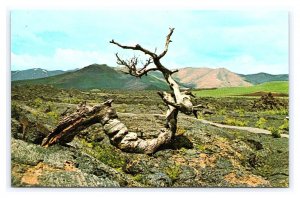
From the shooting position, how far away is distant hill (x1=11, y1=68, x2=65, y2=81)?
5961 mm

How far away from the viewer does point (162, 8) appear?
5.89m

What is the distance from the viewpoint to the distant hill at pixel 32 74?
5.96m

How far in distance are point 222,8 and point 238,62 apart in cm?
69

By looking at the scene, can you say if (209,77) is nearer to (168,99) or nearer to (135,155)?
(168,99)

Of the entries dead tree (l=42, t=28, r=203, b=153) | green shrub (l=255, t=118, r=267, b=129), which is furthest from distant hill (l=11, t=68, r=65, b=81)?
green shrub (l=255, t=118, r=267, b=129)

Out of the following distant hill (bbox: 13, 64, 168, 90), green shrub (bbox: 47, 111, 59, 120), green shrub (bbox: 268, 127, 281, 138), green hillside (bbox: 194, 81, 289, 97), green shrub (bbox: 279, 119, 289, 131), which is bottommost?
green shrub (bbox: 268, 127, 281, 138)

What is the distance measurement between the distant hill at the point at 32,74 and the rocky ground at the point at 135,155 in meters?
0.14

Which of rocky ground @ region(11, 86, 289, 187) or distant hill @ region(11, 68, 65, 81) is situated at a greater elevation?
distant hill @ region(11, 68, 65, 81)

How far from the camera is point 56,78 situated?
6.20 meters

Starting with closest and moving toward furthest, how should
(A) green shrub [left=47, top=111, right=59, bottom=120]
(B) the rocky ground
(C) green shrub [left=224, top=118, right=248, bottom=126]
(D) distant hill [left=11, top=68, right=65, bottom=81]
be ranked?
(B) the rocky ground → (D) distant hill [left=11, top=68, right=65, bottom=81] → (A) green shrub [left=47, top=111, right=59, bottom=120] → (C) green shrub [left=224, top=118, right=248, bottom=126]

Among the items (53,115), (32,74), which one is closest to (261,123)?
(53,115)

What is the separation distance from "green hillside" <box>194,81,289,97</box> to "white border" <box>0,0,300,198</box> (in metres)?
0.11

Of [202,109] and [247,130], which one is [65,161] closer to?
[202,109]

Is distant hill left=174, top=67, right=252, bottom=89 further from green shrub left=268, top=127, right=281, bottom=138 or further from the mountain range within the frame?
green shrub left=268, top=127, right=281, bottom=138
